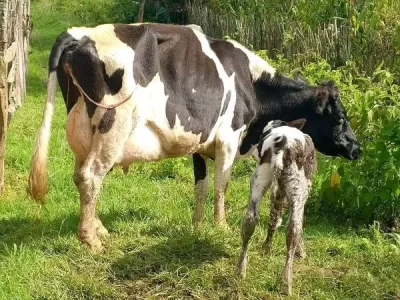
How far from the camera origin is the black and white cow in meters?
5.22

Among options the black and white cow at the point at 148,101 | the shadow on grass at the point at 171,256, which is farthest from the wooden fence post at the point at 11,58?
the shadow on grass at the point at 171,256

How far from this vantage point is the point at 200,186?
20.8 feet

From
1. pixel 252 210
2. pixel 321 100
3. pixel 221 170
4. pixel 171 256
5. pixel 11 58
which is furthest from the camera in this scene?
pixel 11 58

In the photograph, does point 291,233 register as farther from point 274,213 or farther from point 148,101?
point 148,101

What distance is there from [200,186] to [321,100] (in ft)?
4.72

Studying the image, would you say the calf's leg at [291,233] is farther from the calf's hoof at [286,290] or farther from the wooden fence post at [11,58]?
the wooden fence post at [11,58]

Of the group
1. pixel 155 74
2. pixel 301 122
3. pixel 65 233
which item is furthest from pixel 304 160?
pixel 65 233

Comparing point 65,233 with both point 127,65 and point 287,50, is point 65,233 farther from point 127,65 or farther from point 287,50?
point 287,50

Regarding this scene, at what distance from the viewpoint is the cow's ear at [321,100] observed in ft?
21.4

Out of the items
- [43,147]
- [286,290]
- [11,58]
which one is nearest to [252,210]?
[286,290]

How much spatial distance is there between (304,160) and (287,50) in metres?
8.07

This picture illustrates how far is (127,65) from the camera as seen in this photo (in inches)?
206

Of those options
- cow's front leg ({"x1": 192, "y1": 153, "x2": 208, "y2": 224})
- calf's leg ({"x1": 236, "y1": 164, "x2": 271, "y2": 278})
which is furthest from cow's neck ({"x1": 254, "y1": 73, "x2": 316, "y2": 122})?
calf's leg ({"x1": 236, "y1": 164, "x2": 271, "y2": 278})

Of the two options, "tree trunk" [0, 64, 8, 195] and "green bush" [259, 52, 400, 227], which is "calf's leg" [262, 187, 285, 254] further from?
"tree trunk" [0, 64, 8, 195]
